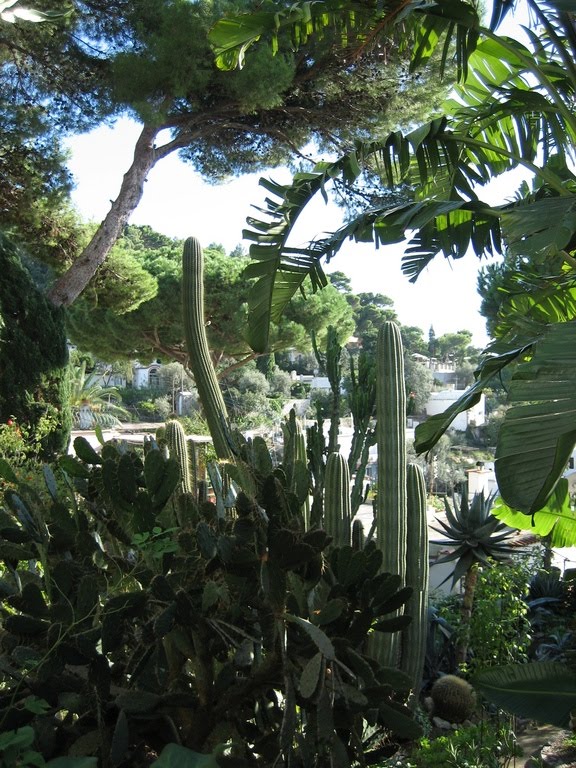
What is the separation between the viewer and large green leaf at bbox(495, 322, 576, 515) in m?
1.57

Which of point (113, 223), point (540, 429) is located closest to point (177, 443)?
point (540, 429)

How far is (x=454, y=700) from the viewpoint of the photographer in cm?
368

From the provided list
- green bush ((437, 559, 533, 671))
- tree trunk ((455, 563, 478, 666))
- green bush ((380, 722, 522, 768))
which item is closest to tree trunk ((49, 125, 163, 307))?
tree trunk ((455, 563, 478, 666))

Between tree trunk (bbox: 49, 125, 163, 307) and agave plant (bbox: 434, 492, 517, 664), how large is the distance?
677cm

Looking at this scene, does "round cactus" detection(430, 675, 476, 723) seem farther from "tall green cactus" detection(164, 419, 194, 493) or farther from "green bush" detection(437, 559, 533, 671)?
"tall green cactus" detection(164, 419, 194, 493)

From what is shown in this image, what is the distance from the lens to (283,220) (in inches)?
147

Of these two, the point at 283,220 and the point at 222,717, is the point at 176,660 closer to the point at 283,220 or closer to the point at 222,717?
the point at 222,717

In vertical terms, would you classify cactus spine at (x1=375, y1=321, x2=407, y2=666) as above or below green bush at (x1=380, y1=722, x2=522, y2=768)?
above

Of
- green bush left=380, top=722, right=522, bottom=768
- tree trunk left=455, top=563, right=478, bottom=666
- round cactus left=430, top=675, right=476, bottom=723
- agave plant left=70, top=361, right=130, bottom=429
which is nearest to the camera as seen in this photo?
green bush left=380, top=722, right=522, bottom=768

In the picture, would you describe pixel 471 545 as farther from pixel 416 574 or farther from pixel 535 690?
pixel 535 690

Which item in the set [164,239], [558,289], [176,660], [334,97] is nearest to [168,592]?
[176,660]

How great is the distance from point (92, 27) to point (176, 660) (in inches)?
397

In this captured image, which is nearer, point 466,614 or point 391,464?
point 391,464

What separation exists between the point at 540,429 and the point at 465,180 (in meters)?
2.42
